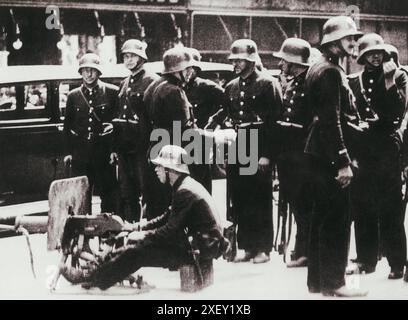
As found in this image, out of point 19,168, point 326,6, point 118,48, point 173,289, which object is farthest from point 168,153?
point 326,6

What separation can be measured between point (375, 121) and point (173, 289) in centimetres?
210

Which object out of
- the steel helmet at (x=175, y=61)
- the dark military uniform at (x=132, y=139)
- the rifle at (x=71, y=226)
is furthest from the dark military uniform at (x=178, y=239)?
the dark military uniform at (x=132, y=139)

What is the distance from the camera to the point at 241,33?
11.8 metres

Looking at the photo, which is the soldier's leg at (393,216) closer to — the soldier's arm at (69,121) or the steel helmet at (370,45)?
the steel helmet at (370,45)

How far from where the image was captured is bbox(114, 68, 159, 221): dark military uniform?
671 centimetres

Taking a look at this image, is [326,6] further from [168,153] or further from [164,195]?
[168,153]

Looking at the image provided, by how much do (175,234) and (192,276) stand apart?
37 centimetres

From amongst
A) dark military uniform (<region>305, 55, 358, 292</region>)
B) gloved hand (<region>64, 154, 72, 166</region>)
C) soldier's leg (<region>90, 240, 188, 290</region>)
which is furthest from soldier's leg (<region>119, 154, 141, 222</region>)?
dark military uniform (<region>305, 55, 358, 292</region>)

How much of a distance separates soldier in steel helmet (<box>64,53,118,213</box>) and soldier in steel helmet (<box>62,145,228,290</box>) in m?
1.93

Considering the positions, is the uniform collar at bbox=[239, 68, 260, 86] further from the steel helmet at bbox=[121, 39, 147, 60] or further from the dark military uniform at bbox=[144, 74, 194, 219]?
the steel helmet at bbox=[121, 39, 147, 60]

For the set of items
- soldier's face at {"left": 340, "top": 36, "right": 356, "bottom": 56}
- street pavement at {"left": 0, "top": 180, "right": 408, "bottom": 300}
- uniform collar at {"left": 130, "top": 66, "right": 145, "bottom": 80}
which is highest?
soldier's face at {"left": 340, "top": 36, "right": 356, "bottom": 56}

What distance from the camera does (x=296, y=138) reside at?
611cm

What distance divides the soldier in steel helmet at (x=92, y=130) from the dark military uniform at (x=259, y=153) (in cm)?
134

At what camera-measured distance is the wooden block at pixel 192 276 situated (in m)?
5.43
